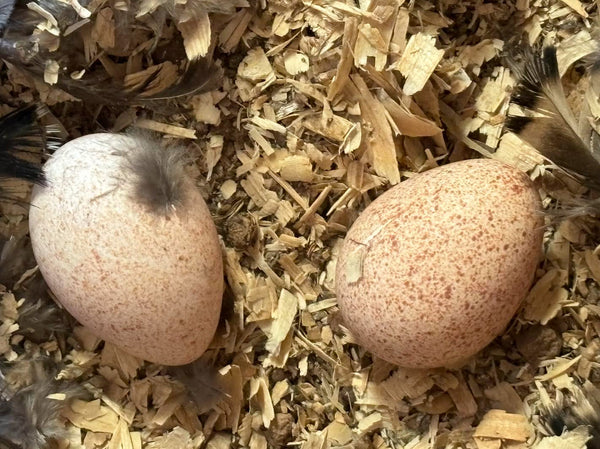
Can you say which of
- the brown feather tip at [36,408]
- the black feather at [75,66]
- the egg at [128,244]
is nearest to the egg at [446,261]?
the egg at [128,244]

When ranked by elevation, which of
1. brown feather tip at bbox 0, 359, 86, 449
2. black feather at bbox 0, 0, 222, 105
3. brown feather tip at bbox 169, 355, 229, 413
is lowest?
brown feather tip at bbox 0, 359, 86, 449

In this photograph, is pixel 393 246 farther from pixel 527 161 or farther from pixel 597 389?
pixel 597 389

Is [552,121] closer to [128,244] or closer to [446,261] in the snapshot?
[446,261]

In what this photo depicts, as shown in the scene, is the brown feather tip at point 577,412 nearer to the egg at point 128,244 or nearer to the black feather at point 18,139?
the egg at point 128,244

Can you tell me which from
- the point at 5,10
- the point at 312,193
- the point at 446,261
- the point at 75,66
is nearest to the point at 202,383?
the point at 312,193

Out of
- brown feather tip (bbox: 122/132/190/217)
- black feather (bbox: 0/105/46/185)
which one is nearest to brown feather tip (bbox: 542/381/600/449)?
brown feather tip (bbox: 122/132/190/217)

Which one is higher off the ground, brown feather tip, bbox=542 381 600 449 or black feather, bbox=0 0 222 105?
black feather, bbox=0 0 222 105

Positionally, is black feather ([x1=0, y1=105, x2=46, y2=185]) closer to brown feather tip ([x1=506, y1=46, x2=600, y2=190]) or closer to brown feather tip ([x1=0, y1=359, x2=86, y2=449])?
brown feather tip ([x1=0, y1=359, x2=86, y2=449])
